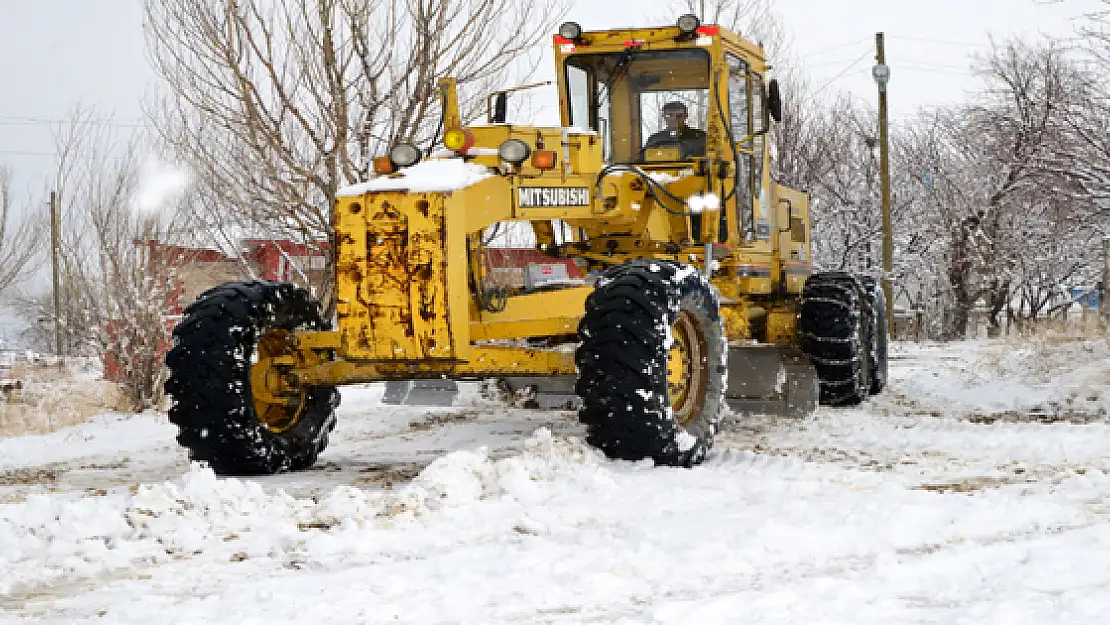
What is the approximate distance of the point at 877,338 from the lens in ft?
42.5

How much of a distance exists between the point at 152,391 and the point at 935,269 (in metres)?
23.7

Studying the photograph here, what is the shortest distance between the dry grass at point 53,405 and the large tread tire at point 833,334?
7530 mm

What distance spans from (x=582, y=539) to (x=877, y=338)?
865 centimetres

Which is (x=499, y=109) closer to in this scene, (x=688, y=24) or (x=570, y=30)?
(x=570, y=30)

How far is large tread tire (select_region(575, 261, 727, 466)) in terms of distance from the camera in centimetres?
693

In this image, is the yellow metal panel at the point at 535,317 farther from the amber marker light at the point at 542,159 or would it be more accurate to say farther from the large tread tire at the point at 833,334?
the large tread tire at the point at 833,334

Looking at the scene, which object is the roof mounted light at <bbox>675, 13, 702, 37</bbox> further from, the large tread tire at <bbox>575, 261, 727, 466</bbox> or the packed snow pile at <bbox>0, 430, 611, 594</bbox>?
the packed snow pile at <bbox>0, 430, 611, 594</bbox>

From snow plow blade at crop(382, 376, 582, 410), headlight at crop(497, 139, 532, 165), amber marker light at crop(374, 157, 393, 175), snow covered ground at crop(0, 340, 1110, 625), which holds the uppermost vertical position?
headlight at crop(497, 139, 532, 165)

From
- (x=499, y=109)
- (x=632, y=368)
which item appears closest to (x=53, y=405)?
(x=499, y=109)

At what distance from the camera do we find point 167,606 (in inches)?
161

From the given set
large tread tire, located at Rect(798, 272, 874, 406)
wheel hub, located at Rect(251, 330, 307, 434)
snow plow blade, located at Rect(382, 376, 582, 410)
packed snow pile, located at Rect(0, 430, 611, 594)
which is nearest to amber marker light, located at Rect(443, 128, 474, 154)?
snow plow blade, located at Rect(382, 376, 582, 410)

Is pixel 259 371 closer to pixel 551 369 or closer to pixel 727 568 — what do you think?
pixel 551 369

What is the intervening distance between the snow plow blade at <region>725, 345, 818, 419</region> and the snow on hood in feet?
9.18

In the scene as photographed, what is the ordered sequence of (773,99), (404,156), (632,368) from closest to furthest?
(632,368) < (404,156) < (773,99)
